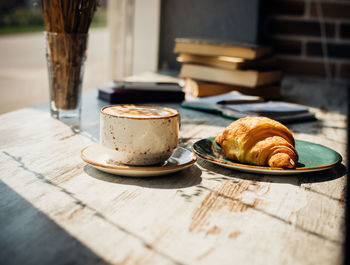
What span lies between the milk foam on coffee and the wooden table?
0.33 ft

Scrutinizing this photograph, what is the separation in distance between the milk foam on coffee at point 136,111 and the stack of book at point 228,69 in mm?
788

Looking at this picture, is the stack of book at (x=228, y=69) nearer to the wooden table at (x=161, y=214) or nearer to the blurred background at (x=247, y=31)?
the blurred background at (x=247, y=31)

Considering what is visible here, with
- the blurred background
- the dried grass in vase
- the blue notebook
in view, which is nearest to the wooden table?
the dried grass in vase

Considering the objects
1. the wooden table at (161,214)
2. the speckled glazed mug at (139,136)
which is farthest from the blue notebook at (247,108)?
the speckled glazed mug at (139,136)

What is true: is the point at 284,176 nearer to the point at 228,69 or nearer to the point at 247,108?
the point at 247,108

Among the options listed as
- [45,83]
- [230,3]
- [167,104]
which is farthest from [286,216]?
[45,83]

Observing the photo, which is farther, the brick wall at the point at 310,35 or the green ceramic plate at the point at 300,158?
the brick wall at the point at 310,35

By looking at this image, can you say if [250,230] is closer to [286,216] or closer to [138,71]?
[286,216]

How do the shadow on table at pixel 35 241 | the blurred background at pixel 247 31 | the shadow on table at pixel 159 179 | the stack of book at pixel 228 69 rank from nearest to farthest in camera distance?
the shadow on table at pixel 35 241 < the shadow on table at pixel 159 179 < the stack of book at pixel 228 69 < the blurred background at pixel 247 31

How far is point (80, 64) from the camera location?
45.1 inches

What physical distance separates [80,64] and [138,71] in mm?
1259

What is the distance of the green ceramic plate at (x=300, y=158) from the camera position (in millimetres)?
788

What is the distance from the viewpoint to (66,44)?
1.11 metres

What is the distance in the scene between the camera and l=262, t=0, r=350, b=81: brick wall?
2.28m
